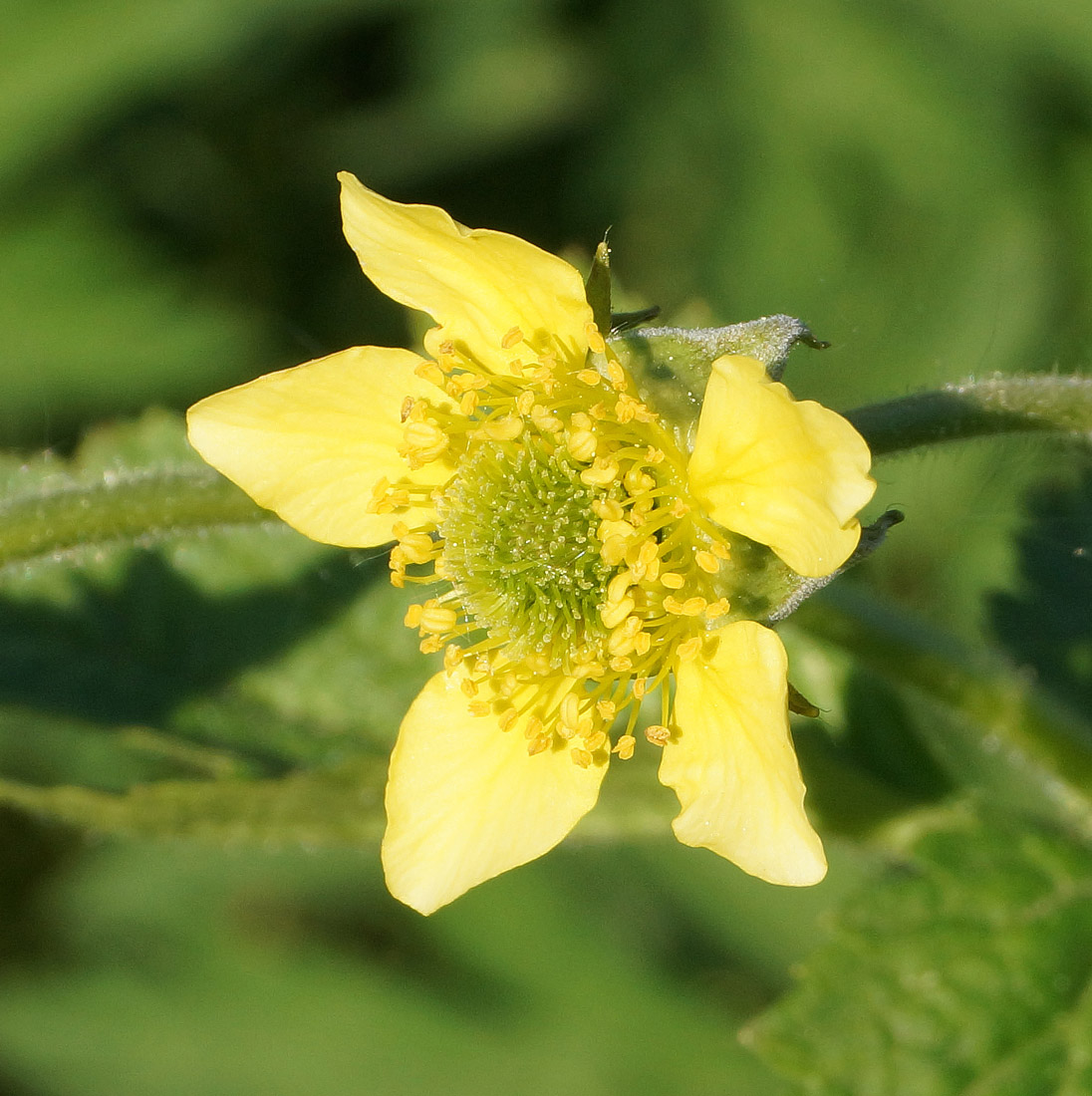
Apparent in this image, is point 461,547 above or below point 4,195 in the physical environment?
above

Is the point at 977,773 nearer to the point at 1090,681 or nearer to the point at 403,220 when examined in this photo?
the point at 1090,681

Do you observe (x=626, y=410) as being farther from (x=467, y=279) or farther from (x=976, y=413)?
(x=976, y=413)

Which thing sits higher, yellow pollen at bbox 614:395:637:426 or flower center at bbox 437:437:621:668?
A: yellow pollen at bbox 614:395:637:426

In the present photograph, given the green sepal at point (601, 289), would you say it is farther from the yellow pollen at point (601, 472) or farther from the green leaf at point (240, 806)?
the green leaf at point (240, 806)

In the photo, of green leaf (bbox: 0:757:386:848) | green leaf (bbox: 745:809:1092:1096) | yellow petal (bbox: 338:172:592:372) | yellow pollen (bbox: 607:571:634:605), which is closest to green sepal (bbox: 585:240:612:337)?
yellow petal (bbox: 338:172:592:372)

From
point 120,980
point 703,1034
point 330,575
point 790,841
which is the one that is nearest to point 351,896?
point 120,980

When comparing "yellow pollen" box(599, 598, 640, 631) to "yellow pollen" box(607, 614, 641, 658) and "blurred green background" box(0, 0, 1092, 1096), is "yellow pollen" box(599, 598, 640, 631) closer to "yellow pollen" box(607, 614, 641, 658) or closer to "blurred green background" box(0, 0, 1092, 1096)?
"yellow pollen" box(607, 614, 641, 658)

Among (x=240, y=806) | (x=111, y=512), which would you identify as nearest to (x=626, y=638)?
(x=111, y=512)
